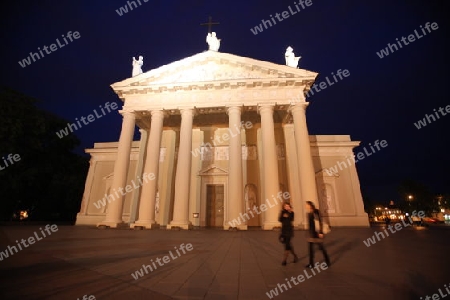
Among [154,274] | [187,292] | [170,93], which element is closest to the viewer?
[187,292]

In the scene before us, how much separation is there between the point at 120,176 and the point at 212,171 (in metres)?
8.03

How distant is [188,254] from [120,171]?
14.2m

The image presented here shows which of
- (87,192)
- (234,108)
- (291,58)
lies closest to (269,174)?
(234,108)

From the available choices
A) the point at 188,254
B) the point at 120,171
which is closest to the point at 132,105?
the point at 120,171

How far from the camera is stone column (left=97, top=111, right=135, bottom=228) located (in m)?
18.5

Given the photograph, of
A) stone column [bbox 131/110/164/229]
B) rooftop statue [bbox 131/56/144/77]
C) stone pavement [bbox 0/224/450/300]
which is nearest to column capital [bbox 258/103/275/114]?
stone column [bbox 131/110/164/229]

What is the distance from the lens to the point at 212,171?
2272 centimetres

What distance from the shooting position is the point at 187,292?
3.74 meters

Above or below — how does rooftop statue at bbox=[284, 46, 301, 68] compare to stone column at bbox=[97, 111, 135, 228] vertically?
above

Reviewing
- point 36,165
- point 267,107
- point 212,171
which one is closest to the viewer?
point 267,107

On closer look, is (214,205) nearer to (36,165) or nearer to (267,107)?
(267,107)

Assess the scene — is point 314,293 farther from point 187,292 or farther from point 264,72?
point 264,72

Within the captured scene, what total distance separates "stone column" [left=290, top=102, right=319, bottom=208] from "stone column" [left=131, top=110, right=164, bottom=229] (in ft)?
36.9

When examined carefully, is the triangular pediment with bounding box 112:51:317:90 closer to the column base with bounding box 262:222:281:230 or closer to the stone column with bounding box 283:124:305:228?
the stone column with bounding box 283:124:305:228
